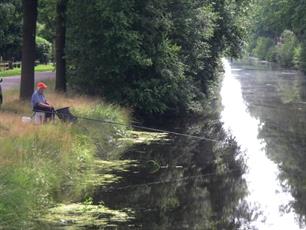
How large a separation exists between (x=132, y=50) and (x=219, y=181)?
10.7 m

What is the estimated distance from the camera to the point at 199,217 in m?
12.7

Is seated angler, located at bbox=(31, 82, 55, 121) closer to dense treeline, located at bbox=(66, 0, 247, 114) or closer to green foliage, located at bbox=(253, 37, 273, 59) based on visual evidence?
dense treeline, located at bbox=(66, 0, 247, 114)

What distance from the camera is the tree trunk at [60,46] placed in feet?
84.8

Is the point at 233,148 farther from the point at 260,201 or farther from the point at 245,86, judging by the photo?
the point at 245,86

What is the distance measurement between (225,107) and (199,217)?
2615 centimetres

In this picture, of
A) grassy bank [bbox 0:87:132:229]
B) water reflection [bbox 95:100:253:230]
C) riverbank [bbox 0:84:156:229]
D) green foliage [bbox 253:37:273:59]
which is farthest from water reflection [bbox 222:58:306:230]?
green foliage [bbox 253:37:273:59]

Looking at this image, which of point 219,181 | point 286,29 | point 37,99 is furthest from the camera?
point 286,29

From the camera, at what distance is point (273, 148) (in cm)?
2242

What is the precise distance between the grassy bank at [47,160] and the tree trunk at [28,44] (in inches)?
42.5

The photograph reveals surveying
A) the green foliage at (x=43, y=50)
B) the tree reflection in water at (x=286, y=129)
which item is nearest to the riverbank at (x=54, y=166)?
the tree reflection in water at (x=286, y=129)

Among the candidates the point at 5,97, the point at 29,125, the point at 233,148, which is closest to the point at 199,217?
the point at 29,125

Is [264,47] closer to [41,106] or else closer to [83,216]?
[41,106]

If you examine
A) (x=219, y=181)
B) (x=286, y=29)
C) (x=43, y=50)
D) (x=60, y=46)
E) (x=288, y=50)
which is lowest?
(x=219, y=181)

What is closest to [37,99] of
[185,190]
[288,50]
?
[185,190]
